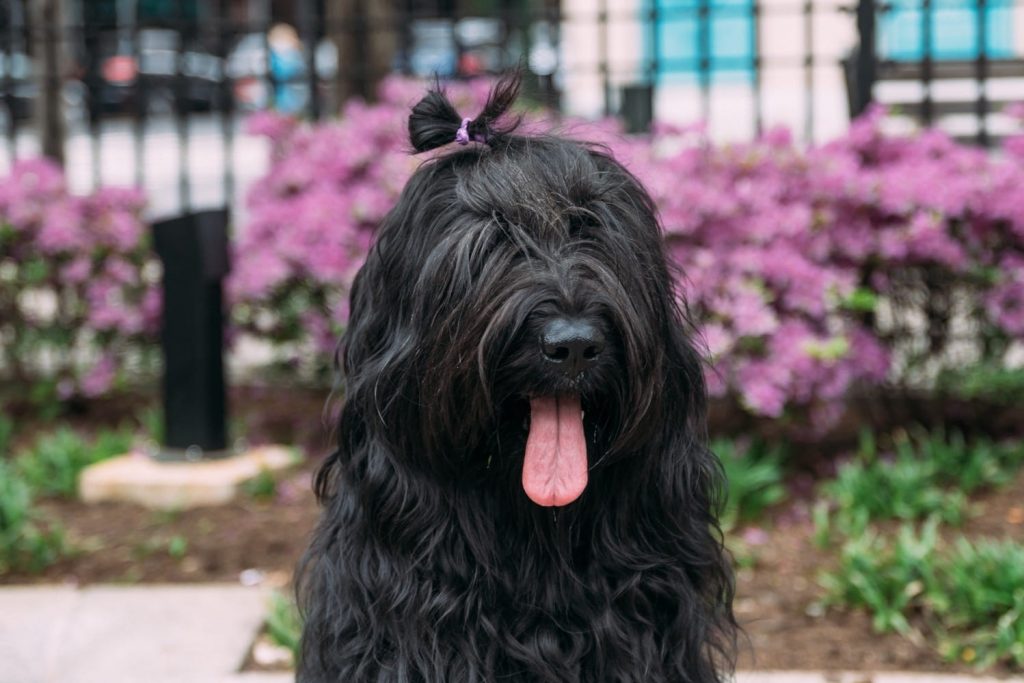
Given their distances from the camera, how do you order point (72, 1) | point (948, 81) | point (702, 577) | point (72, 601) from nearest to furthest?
point (702, 577) < point (72, 601) < point (948, 81) < point (72, 1)

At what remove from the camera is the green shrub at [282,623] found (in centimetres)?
383

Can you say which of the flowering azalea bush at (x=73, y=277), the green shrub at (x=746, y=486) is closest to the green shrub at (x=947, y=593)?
the green shrub at (x=746, y=486)

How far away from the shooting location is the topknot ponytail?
8.31 feet

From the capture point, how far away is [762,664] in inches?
150

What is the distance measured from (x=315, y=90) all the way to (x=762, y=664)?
4807 millimetres

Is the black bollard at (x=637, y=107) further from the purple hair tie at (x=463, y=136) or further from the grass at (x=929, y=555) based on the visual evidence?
the purple hair tie at (x=463, y=136)

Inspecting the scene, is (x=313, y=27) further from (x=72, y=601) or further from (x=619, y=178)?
(x=619, y=178)

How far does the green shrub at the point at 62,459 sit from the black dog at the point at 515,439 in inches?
127

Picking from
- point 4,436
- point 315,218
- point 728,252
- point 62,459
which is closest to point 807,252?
point 728,252

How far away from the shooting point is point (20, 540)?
4.69m

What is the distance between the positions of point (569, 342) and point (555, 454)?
225mm

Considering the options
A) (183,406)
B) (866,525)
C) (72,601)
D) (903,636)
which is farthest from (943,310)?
(72,601)

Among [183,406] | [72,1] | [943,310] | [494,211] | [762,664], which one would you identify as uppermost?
[72,1]

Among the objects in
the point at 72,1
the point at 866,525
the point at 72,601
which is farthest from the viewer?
the point at 72,1
